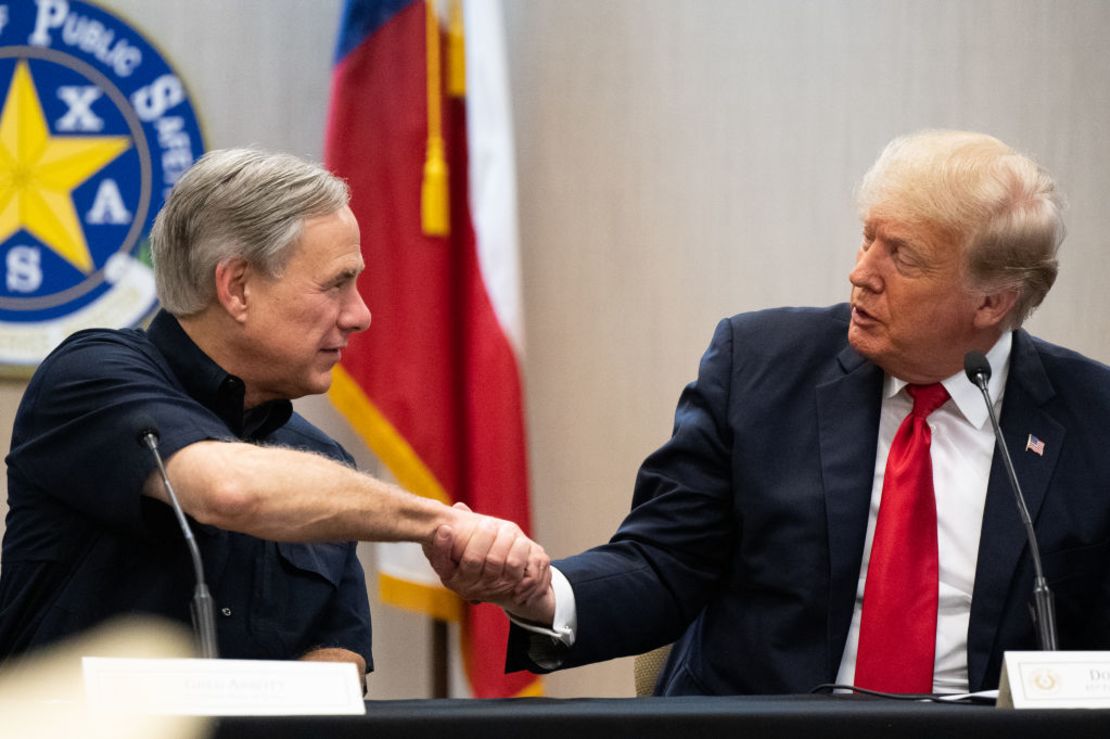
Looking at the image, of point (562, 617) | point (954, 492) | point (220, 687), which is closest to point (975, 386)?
point (954, 492)

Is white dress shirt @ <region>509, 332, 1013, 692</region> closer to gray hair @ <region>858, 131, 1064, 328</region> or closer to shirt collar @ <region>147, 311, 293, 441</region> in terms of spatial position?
gray hair @ <region>858, 131, 1064, 328</region>

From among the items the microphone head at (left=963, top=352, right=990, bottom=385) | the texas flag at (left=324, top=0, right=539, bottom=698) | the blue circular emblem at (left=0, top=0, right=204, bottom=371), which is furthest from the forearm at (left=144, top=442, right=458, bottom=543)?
the blue circular emblem at (left=0, top=0, right=204, bottom=371)

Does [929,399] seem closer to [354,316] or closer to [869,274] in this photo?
[869,274]

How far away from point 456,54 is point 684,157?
2.47ft

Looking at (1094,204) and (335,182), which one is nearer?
(335,182)

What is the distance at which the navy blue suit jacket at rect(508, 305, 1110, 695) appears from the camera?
2316mm

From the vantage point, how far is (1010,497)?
234cm

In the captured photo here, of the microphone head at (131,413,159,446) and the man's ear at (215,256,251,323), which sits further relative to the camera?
the man's ear at (215,256,251,323)

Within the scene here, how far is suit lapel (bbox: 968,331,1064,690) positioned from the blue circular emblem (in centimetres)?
226

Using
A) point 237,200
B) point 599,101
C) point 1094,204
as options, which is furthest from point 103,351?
point 1094,204

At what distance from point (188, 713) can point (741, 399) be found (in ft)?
4.42

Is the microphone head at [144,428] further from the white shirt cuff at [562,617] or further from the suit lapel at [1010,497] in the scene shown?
the suit lapel at [1010,497]

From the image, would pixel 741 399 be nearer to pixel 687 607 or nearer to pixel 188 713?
pixel 687 607

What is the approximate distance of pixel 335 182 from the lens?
7.63 feet
